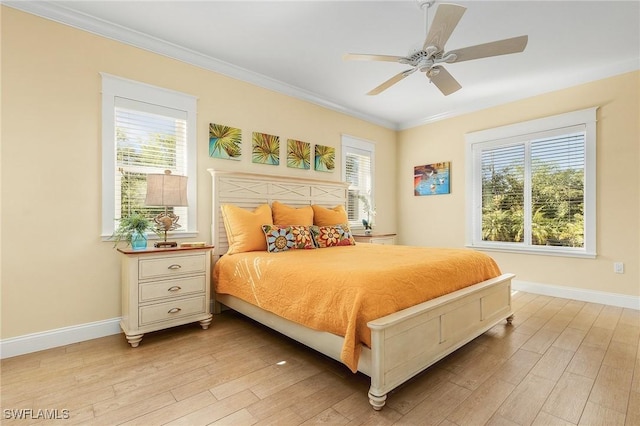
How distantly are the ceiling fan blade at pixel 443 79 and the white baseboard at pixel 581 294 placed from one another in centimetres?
298

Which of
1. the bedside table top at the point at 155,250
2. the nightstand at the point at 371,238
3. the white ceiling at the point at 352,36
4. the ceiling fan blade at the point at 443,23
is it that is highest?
the white ceiling at the point at 352,36

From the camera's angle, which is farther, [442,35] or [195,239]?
[195,239]

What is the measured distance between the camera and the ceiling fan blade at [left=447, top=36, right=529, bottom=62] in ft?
6.85

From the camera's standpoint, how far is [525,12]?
8.41ft

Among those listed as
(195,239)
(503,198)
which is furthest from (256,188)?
(503,198)

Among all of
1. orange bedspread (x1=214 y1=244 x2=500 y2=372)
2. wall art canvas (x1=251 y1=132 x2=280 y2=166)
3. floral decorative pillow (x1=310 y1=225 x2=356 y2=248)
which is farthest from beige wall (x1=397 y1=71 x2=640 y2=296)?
wall art canvas (x1=251 y1=132 x2=280 y2=166)

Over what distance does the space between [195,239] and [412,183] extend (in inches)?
154

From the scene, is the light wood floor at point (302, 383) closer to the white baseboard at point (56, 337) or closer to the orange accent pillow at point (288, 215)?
the white baseboard at point (56, 337)

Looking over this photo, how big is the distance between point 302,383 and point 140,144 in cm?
258

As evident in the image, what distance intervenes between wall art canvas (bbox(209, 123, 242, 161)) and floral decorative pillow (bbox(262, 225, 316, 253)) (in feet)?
3.27

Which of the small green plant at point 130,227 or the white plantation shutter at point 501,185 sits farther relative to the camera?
the white plantation shutter at point 501,185

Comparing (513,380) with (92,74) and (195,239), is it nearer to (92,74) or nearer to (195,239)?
(195,239)

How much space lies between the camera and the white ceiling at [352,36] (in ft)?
8.21

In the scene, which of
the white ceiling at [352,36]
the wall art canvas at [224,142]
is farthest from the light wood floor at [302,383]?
the white ceiling at [352,36]
